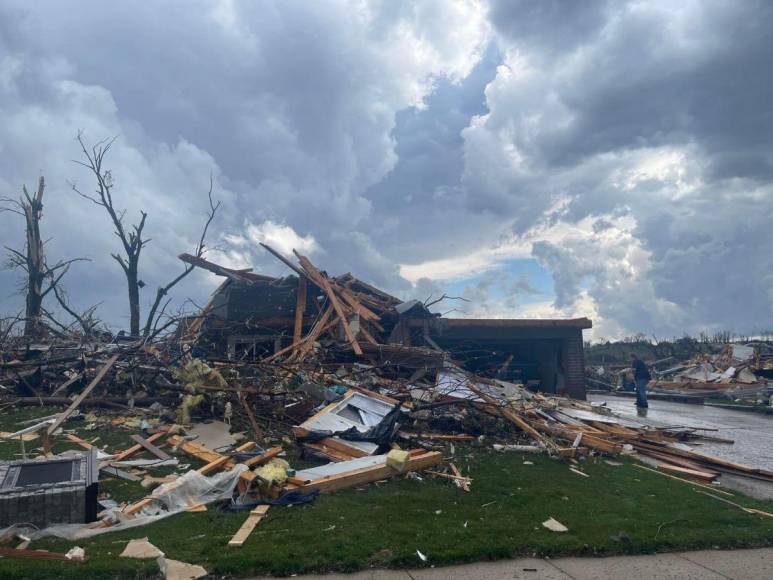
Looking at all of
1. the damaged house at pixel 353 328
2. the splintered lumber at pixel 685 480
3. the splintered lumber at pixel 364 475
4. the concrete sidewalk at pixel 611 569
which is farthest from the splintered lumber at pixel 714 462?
the damaged house at pixel 353 328

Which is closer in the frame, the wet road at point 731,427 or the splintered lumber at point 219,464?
the splintered lumber at point 219,464

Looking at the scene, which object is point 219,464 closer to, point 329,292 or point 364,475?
point 364,475

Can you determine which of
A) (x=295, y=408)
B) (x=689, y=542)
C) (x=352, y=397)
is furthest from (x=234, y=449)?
(x=689, y=542)

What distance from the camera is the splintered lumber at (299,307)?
1409cm

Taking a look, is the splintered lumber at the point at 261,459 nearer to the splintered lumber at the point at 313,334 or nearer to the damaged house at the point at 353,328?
the damaged house at the point at 353,328

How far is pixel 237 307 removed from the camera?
602 inches

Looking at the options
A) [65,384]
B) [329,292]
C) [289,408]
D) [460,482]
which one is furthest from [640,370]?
[65,384]

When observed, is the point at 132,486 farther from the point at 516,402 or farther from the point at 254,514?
the point at 516,402

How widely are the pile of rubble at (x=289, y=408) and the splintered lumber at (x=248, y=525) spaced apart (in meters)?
0.02

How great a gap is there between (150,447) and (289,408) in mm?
2347

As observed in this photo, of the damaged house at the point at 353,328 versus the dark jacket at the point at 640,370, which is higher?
the damaged house at the point at 353,328

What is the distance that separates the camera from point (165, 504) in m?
5.33

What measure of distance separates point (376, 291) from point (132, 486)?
11.2 m

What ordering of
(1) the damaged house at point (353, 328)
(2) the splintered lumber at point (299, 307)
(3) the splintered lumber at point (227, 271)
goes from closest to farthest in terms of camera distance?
(1) the damaged house at point (353, 328) → (2) the splintered lumber at point (299, 307) → (3) the splintered lumber at point (227, 271)
